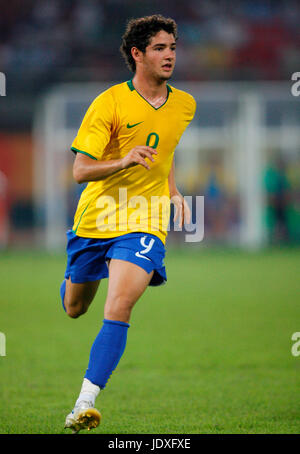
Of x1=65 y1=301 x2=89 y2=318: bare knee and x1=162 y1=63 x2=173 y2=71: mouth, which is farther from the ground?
x1=162 y1=63 x2=173 y2=71: mouth

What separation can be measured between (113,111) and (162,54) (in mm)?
483

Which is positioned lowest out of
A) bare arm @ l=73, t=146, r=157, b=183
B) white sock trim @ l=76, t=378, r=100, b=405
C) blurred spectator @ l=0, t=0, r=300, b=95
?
white sock trim @ l=76, t=378, r=100, b=405

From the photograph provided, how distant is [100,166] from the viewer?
4.77 meters

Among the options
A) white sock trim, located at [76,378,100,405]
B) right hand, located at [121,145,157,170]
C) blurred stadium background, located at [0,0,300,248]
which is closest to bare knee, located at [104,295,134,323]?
white sock trim, located at [76,378,100,405]

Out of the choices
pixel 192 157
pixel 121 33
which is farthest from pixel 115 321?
pixel 121 33

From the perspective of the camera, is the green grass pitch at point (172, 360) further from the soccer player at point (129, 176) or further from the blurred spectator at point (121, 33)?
the blurred spectator at point (121, 33)

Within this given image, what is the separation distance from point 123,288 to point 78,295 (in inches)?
31.7

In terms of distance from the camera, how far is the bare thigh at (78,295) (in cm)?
544

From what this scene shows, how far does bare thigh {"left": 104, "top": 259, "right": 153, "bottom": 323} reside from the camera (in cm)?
475

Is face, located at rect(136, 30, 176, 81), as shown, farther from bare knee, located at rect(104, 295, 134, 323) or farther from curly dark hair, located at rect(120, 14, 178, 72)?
bare knee, located at rect(104, 295, 134, 323)

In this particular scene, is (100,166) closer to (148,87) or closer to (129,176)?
(129,176)

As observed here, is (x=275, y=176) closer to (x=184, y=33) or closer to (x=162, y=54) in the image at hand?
(x=184, y=33)

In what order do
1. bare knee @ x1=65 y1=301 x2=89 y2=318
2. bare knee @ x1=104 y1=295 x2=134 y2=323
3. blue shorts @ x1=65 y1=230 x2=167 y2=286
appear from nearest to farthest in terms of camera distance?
bare knee @ x1=104 y1=295 x2=134 y2=323 → blue shorts @ x1=65 y1=230 x2=167 y2=286 → bare knee @ x1=65 y1=301 x2=89 y2=318

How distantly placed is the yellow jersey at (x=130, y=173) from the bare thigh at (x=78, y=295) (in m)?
0.39
